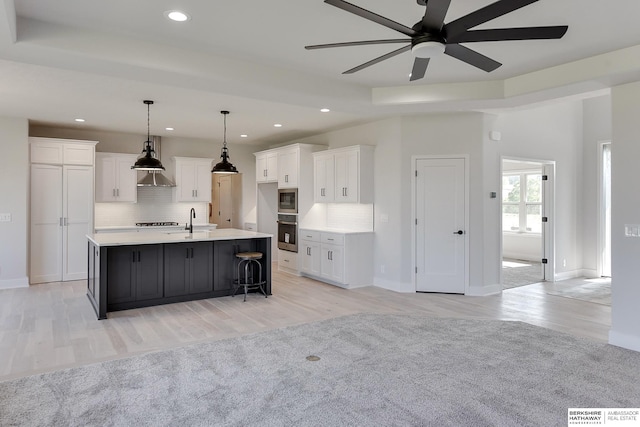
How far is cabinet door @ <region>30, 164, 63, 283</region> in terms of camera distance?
662cm

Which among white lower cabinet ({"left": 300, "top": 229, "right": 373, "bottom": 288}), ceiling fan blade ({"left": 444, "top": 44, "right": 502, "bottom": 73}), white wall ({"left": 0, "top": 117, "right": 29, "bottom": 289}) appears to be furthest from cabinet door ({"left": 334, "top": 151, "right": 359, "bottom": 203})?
white wall ({"left": 0, "top": 117, "right": 29, "bottom": 289})

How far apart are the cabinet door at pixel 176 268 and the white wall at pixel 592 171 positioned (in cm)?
690

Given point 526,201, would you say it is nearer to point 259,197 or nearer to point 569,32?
point 259,197

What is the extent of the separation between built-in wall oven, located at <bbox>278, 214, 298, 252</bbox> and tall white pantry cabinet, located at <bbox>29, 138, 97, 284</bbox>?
11.1 feet

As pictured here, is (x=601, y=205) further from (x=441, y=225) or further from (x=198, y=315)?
(x=198, y=315)

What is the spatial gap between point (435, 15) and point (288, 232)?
590 centimetres

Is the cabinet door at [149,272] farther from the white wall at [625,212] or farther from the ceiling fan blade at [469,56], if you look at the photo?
the white wall at [625,212]

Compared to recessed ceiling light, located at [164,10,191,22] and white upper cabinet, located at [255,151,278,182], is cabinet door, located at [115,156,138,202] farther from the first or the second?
recessed ceiling light, located at [164,10,191,22]

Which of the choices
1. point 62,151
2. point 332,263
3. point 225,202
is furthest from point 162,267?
point 225,202

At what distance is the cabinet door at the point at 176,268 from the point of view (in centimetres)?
532

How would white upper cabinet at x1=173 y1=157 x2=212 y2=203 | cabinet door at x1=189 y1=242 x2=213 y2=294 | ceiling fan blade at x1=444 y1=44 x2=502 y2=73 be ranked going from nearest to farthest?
ceiling fan blade at x1=444 y1=44 x2=502 y2=73 → cabinet door at x1=189 y1=242 x2=213 y2=294 → white upper cabinet at x1=173 y1=157 x2=212 y2=203

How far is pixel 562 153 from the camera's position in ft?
23.5

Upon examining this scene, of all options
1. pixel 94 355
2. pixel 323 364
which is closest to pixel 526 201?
pixel 323 364

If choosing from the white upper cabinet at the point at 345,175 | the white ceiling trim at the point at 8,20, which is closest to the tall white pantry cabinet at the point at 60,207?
the white upper cabinet at the point at 345,175
